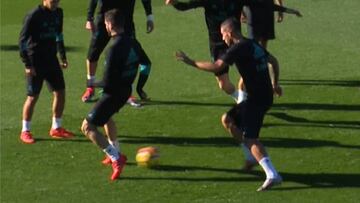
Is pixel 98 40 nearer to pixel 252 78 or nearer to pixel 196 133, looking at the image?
pixel 196 133

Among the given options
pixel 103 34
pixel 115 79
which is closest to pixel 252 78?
pixel 115 79

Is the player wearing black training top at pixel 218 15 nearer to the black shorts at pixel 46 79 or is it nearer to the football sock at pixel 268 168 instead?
the black shorts at pixel 46 79

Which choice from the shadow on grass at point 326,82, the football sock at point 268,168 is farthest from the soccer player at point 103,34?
the football sock at point 268,168

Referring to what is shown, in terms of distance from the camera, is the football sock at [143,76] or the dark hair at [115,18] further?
the football sock at [143,76]

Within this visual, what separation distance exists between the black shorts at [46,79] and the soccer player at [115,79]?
1.86 m

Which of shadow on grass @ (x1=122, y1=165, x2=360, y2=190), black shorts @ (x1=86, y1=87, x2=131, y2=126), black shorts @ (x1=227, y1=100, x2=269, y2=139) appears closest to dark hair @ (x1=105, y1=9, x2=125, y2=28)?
black shorts @ (x1=86, y1=87, x2=131, y2=126)

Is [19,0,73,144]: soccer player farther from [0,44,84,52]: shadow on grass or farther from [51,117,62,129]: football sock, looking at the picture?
[0,44,84,52]: shadow on grass

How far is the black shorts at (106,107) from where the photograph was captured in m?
11.7

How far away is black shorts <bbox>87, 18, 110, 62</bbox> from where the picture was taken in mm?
15195

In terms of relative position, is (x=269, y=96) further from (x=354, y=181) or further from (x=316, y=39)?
(x=316, y=39)

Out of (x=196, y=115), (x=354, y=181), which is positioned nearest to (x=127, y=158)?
(x=196, y=115)

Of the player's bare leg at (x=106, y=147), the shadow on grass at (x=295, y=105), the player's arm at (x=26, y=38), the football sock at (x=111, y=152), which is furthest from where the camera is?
the shadow on grass at (x=295, y=105)

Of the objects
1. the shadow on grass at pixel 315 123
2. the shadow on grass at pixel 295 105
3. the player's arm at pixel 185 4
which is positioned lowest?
the shadow on grass at pixel 295 105

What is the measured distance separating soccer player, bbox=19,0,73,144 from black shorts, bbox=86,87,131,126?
1.95 m
